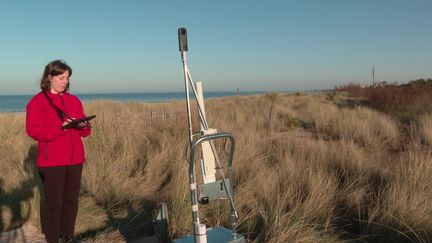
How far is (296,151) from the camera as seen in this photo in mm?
6582

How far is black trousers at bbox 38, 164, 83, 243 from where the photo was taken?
312cm

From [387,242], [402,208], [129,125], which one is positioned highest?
[129,125]

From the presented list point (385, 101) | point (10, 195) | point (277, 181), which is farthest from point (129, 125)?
point (385, 101)

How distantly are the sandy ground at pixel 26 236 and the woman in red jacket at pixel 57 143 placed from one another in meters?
0.52

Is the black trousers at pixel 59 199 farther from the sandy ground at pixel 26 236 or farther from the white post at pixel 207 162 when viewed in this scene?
the white post at pixel 207 162

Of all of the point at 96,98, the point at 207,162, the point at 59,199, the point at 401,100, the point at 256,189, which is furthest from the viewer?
the point at 401,100

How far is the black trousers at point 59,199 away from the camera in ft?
10.2

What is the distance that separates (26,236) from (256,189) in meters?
2.55

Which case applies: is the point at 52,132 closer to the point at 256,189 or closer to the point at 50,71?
the point at 50,71

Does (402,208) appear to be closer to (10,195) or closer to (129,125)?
(10,195)

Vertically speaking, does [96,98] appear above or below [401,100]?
above

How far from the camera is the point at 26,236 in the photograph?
372 cm

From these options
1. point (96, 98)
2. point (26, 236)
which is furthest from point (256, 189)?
point (96, 98)

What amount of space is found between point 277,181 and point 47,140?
289 cm
